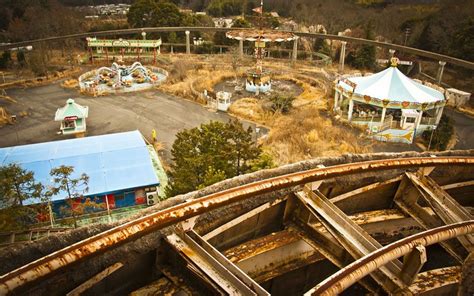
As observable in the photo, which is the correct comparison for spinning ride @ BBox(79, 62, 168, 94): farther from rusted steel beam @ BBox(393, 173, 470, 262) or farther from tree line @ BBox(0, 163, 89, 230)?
rusted steel beam @ BBox(393, 173, 470, 262)

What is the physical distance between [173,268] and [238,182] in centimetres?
100

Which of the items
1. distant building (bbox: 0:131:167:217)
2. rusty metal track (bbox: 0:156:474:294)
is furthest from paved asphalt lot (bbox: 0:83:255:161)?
rusty metal track (bbox: 0:156:474:294)

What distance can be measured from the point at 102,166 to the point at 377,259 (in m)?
9.42

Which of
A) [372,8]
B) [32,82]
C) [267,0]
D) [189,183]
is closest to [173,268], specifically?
[189,183]

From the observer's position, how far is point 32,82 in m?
22.7

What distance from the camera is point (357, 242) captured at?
9.48 ft

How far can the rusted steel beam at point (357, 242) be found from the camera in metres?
2.83

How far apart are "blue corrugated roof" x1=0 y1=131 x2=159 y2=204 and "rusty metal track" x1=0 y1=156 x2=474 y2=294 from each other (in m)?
7.37

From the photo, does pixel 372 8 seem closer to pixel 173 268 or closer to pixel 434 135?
pixel 434 135

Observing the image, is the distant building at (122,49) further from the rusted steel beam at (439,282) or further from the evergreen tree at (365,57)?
the rusted steel beam at (439,282)

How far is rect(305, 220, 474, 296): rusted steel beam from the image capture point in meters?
2.28

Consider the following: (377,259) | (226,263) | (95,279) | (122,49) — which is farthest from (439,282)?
(122,49)

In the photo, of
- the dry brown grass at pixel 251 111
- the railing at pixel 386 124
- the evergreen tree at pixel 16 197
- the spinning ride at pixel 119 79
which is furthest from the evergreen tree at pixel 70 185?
the spinning ride at pixel 119 79

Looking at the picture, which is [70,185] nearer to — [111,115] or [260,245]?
[260,245]
